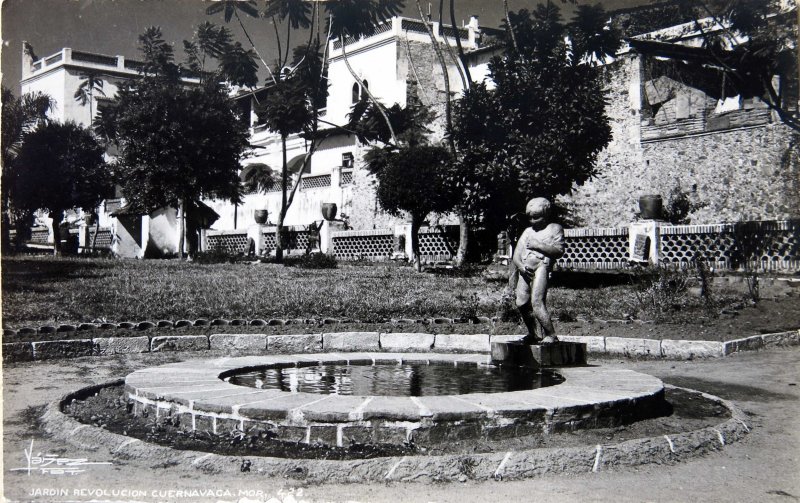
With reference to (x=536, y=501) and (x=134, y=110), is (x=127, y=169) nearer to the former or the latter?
(x=134, y=110)

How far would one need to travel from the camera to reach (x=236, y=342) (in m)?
8.81

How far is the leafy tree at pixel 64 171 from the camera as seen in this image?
25844 millimetres

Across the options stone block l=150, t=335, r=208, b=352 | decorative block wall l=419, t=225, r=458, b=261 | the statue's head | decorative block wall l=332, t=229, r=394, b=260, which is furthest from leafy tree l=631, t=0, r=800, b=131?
decorative block wall l=332, t=229, r=394, b=260

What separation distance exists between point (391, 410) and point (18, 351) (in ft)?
18.6

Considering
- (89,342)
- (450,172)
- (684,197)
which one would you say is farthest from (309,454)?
(684,197)

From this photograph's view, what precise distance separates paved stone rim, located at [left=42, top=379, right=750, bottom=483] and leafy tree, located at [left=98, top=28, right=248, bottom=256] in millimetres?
20779

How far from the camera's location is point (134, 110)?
23.8 m

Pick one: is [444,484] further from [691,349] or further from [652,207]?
[652,207]

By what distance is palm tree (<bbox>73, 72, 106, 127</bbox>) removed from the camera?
33797mm

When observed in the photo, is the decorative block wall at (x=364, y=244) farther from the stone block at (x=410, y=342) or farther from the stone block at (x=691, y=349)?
the stone block at (x=691, y=349)

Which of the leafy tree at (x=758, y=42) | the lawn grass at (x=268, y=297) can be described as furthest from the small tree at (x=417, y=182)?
the leafy tree at (x=758, y=42)

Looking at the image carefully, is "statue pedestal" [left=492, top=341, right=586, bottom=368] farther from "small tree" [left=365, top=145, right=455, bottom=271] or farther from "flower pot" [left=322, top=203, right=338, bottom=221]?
"flower pot" [left=322, top=203, right=338, bottom=221]

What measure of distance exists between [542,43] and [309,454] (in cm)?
1335
